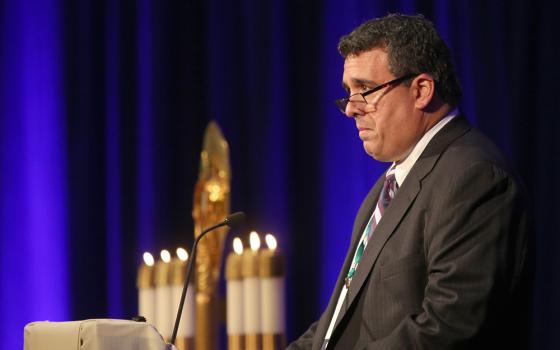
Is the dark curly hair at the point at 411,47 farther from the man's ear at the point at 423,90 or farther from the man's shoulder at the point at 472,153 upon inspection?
the man's shoulder at the point at 472,153

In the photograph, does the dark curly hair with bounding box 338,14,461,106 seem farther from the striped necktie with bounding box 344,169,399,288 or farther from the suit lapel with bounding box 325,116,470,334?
the striped necktie with bounding box 344,169,399,288

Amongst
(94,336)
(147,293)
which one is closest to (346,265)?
(94,336)

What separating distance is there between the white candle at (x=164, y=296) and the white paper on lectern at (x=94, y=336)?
1688 millimetres

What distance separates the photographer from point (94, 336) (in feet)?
6.91

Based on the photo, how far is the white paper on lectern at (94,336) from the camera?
212 cm

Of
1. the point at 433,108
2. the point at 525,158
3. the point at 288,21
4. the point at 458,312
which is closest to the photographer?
the point at 458,312

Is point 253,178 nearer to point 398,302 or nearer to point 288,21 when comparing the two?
point 288,21

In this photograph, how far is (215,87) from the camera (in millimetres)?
5000

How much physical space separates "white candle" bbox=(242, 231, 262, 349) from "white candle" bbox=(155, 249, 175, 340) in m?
0.41

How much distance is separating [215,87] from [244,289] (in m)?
1.64

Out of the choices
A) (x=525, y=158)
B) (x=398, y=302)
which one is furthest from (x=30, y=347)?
(x=525, y=158)

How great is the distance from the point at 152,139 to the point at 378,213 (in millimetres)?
2672

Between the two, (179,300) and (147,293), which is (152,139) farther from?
(179,300)

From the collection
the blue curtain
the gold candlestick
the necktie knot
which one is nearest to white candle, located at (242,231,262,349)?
the gold candlestick
